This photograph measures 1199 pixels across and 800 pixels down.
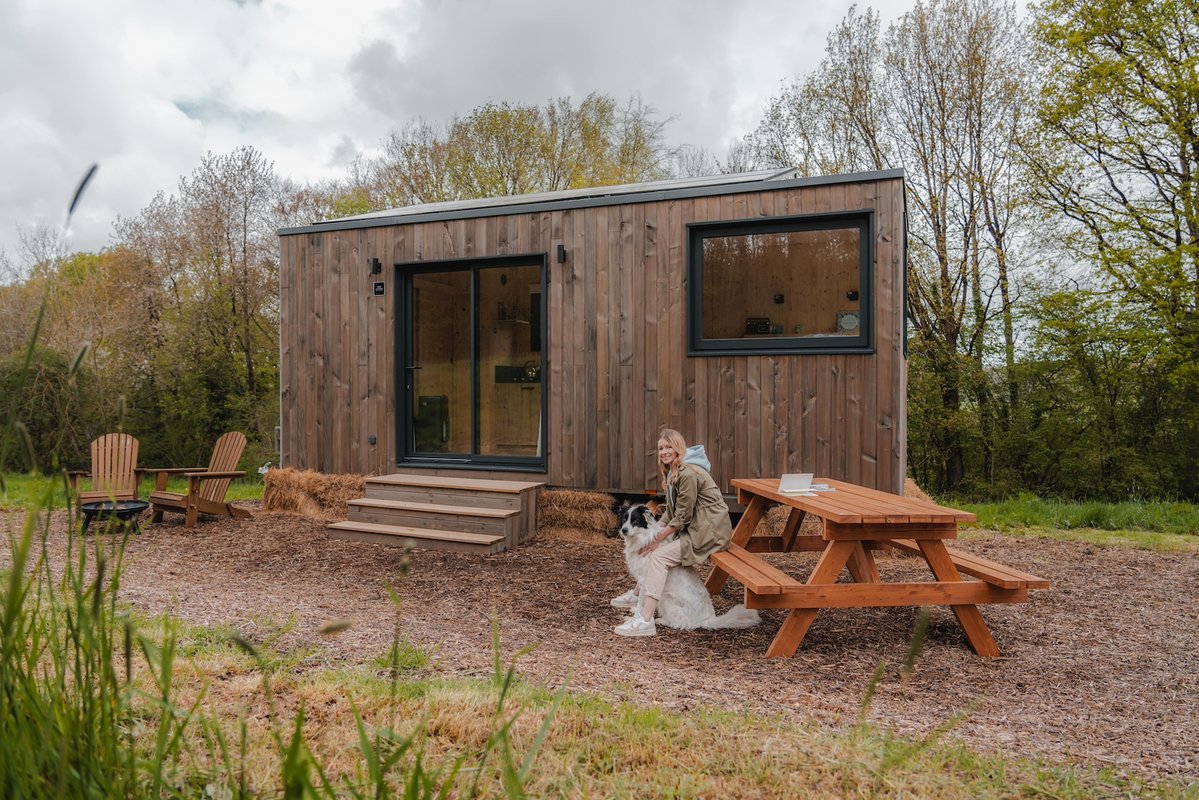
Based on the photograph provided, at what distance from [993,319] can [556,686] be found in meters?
11.1

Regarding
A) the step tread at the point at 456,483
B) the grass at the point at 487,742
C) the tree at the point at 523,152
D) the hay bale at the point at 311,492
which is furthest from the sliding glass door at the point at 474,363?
the tree at the point at 523,152

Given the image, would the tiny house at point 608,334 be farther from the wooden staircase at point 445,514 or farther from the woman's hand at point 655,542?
the woman's hand at point 655,542

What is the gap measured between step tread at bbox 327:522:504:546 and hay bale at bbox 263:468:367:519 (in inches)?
26.7

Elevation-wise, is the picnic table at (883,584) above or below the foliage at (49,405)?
below

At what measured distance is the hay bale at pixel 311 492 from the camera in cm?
748

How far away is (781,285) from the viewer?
20.7 ft

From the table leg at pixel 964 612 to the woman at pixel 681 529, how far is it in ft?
3.59

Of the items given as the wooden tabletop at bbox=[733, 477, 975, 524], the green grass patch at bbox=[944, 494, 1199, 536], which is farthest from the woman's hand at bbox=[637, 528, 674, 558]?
the green grass patch at bbox=[944, 494, 1199, 536]

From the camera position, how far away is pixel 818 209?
6.13 metres

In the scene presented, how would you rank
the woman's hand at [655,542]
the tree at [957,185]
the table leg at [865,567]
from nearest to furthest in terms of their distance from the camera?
the table leg at [865,567] → the woman's hand at [655,542] → the tree at [957,185]

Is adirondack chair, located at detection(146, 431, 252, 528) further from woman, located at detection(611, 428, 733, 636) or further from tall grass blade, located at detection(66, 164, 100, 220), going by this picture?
tall grass blade, located at detection(66, 164, 100, 220)

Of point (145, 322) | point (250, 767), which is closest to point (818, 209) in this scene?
point (250, 767)

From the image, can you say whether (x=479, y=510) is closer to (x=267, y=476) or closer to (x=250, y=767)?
(x=267, y=476)

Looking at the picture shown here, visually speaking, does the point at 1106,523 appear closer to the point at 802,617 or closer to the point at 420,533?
the point at 802,617
